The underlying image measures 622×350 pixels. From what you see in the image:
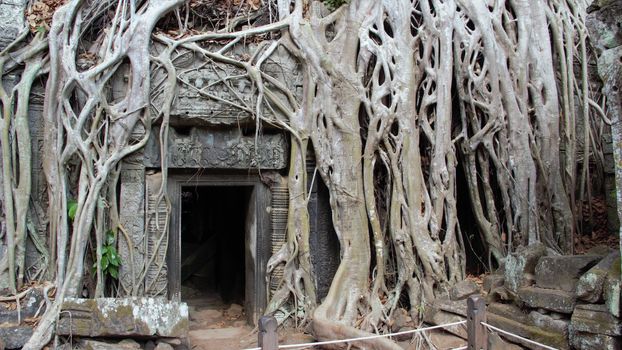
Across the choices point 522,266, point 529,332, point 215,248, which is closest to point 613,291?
point 529,332

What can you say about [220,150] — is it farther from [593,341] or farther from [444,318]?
[593,341]

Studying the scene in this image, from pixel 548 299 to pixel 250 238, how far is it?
2843 mm

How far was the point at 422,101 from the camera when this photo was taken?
4965mm

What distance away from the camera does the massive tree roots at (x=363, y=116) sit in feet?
14.7

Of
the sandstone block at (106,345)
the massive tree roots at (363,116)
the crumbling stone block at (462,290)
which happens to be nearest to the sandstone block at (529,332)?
the crumbling stone block at (462,290)

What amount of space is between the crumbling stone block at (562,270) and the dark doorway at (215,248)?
364cm

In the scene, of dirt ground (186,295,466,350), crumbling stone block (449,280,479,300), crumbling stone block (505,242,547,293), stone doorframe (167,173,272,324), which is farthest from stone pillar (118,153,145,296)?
crumbling stone block (505,242,547,293)

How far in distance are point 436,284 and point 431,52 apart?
214 centimetres

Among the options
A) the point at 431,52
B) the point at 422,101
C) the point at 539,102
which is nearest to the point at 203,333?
the point at 422,101

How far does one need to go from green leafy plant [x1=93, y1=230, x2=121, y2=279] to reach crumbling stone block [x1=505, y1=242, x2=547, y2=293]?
3.13m

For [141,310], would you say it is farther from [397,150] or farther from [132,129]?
[397,150]

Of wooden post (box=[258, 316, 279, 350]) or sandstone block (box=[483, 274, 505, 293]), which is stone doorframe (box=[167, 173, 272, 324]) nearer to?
sandstone block (box=[483, 274, 505, 293])

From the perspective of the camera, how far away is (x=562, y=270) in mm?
3525

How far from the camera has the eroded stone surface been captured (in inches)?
152
